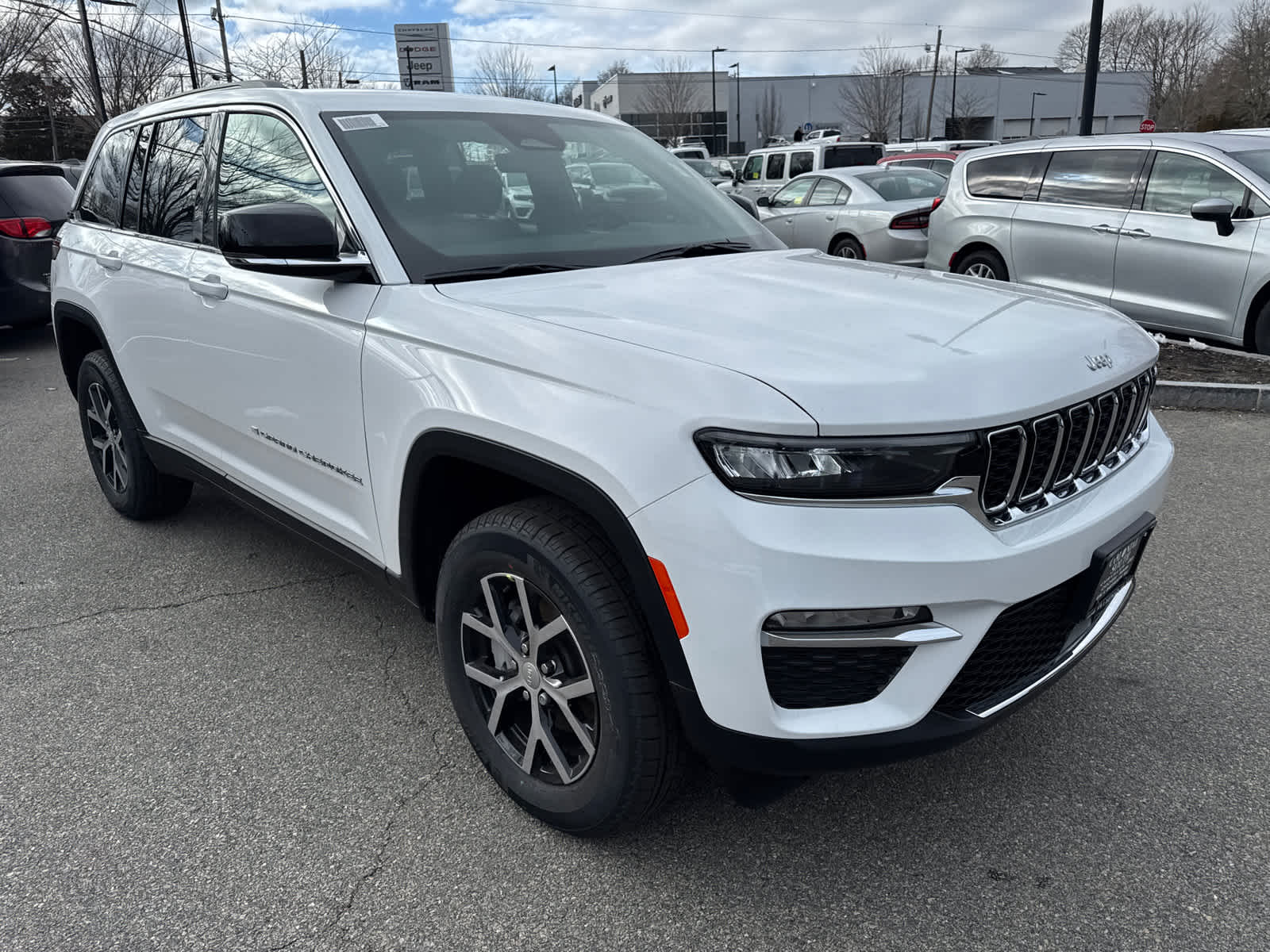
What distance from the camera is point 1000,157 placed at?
8.65 m

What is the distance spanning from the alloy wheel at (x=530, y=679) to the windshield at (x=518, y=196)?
2.94 ft

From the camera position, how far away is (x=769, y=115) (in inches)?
3243

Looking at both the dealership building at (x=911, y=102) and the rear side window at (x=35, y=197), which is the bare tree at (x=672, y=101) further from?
the rear side window at (x=35, y=197)

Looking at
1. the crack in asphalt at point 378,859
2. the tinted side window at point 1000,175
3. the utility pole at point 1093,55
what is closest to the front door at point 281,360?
the crack in asphalt at point 378,859

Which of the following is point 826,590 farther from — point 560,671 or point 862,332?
point 560,671

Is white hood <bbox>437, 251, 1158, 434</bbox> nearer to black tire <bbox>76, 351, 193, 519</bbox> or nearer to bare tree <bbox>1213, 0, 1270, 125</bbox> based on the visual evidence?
black tire <bbox>76, 351, 193, 519</bbox>

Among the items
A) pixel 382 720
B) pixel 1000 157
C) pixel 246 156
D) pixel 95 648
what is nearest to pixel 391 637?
pixel 382 720

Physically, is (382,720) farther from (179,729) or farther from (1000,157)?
(1000,157)

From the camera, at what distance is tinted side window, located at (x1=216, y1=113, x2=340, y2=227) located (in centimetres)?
284

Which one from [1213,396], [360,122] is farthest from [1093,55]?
[360,122]

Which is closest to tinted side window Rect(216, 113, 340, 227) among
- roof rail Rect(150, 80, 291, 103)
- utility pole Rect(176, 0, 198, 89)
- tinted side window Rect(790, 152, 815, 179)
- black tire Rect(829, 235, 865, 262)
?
roof rail Rect(150, 80, 291, 103)

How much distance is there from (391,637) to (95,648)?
1043 mm

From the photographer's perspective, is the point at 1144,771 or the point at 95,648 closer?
the point at 1144,771

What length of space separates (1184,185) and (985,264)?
1.80 metres
